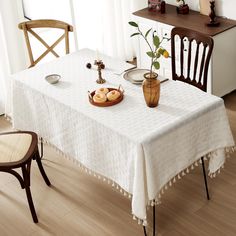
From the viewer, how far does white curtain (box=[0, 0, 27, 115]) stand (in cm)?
423

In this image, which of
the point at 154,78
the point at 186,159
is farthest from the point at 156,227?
the point at 154,78

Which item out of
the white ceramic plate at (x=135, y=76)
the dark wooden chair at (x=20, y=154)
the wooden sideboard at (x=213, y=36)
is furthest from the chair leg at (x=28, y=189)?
the wooden sideboard at (x=213, y=36)

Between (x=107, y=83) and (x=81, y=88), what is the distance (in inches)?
6.7

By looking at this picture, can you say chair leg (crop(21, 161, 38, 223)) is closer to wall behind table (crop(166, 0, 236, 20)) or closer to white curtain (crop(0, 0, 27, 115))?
white curtain (crop(0, 0, 27, 115))

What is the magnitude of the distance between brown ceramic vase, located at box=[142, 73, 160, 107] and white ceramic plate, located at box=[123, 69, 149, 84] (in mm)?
320

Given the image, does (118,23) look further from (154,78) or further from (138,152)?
(138,152)

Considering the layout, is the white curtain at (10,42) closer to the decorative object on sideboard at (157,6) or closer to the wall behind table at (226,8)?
the decorative object on sideboard at (157,6)

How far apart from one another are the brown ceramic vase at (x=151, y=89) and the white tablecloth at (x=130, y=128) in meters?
0.06

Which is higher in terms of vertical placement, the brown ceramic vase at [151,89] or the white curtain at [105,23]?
the brown ceramic vase at [151,89]

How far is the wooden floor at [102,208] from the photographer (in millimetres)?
3100

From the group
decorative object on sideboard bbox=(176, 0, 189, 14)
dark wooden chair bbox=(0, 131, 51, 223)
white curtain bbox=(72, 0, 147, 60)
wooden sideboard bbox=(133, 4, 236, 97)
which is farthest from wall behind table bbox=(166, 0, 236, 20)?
dark wooden chair bbox=(0, 131, 51, 223)

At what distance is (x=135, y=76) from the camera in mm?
3334

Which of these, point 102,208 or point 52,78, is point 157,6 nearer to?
point 52,78

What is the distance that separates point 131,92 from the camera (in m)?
3.17
